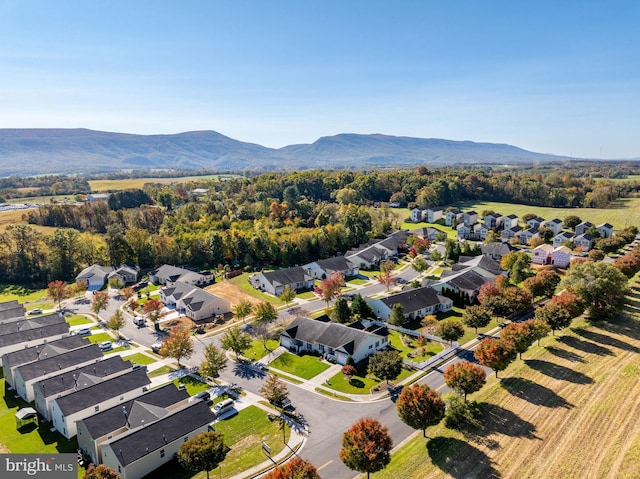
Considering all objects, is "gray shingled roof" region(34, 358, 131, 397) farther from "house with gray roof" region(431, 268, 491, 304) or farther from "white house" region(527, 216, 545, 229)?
"white house" region(527, 216, 545, 229)

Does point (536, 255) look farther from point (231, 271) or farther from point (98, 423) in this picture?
point (98, 423)

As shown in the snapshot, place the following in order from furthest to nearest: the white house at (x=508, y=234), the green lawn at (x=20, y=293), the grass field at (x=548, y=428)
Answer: the white house at (x=508, y=234), the green lawn at (x=20, y=293), the grass field at (x=548, y=428)

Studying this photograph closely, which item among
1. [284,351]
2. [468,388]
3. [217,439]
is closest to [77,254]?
[284,351]

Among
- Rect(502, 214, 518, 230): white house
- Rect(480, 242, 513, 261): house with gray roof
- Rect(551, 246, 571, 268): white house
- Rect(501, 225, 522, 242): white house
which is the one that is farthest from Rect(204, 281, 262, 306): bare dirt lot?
Rect(502, 214, 518, 230): white house

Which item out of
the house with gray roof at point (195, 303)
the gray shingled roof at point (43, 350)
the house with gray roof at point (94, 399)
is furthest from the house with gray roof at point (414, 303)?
the gray shingled roof at point (43, 350)

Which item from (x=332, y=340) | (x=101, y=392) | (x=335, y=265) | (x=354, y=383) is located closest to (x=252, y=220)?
(x=335, y=265)

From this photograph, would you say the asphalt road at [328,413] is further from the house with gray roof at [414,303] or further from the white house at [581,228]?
the white house at [581,228]
